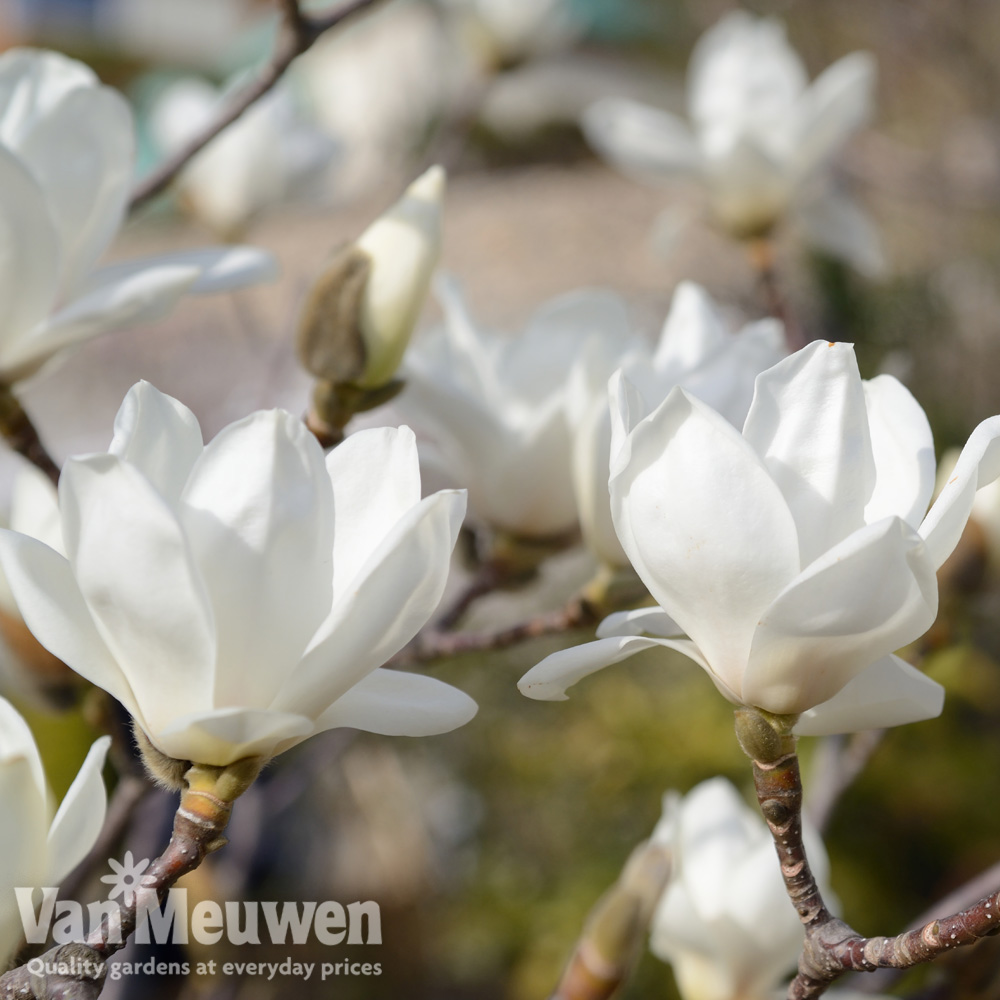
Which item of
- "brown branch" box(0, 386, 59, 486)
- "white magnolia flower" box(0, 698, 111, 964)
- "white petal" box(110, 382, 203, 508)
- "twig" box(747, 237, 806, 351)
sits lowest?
"twig" box(747, 237, 806, 351)

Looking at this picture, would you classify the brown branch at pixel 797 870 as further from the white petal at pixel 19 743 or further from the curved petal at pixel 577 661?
the white petal at pixel 19 743

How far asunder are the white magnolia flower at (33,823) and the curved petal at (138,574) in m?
0.03

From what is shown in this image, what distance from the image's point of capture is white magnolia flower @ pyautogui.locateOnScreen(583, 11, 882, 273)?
990 millimetres

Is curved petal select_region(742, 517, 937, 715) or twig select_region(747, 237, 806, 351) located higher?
curved petal select_region(742, 517, 937, 715)

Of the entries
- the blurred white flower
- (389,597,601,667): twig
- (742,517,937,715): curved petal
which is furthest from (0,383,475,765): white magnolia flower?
the blurred white flower

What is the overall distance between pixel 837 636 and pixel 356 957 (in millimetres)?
1841

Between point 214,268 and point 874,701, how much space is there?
37 centimetres

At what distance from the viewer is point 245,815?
88 cm

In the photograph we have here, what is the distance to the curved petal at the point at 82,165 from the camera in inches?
18.9

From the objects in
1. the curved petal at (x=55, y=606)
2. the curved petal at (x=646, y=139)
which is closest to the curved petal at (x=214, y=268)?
the curved petal at (x=55, y=606)

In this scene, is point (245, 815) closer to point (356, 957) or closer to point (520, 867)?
point (356, 957)

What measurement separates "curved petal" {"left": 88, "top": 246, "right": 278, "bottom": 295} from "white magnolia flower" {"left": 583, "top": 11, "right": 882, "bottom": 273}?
1.85ft

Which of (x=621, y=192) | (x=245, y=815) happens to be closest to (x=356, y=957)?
(x=245, y=815)

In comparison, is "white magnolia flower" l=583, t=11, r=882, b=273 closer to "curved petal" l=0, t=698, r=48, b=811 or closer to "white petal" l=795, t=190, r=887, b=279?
"white petal" l=795, t=190, r=887, b=279
